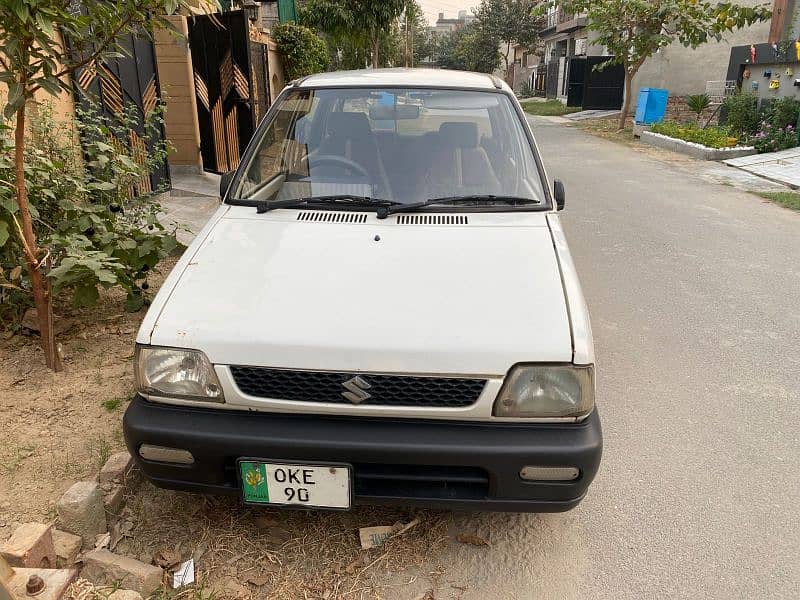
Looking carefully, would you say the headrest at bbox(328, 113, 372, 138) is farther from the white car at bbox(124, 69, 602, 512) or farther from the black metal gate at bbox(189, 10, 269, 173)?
the black metal gate at bbox(189, 10, 269, 173)

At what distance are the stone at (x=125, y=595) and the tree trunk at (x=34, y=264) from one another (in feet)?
5.79

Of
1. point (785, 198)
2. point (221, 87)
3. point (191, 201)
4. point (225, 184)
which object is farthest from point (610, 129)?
point (225, 184)

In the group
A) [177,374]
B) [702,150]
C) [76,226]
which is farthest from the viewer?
[702,150]

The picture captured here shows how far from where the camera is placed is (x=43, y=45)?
254cm

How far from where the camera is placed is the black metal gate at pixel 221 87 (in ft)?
29.2

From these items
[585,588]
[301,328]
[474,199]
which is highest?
[474,199]

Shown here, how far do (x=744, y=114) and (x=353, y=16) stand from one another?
9933mm

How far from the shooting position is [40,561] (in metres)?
2.02

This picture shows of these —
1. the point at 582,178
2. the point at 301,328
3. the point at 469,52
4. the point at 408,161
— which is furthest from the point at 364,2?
the point at 469,52

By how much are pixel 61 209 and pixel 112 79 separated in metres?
3.46

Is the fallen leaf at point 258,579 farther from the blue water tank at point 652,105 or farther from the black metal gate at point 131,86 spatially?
the blue water tank at point 652,105

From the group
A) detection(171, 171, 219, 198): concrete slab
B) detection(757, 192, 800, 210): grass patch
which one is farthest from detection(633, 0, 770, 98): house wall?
detection(171, 171, 219, 198): concrete slab

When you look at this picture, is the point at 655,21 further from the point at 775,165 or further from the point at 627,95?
the point at 775,165

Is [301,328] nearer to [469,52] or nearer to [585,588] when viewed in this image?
[585,588]
